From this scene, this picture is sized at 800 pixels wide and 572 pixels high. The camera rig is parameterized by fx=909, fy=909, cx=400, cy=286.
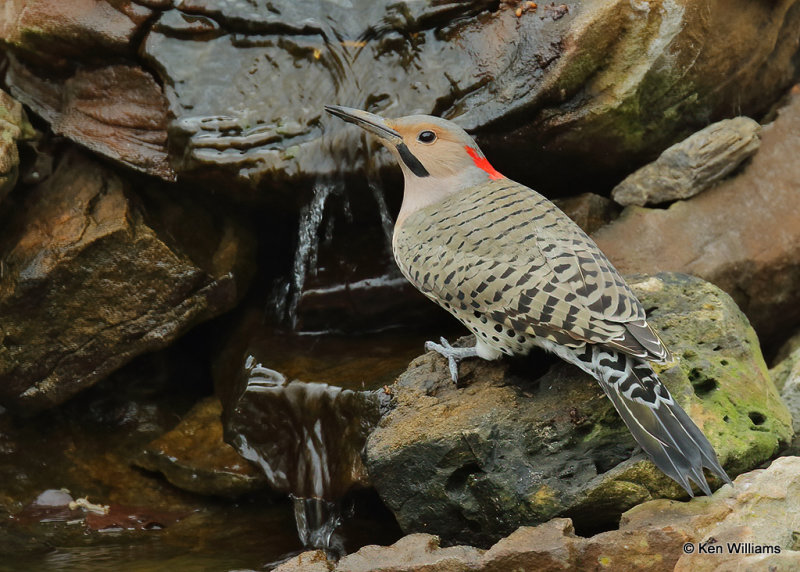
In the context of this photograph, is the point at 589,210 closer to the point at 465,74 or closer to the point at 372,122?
the point at 465,74

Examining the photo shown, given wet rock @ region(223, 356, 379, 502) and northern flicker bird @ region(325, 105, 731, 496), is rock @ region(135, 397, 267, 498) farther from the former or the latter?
northern flicker bird @ region(325, 105, 731, 496)

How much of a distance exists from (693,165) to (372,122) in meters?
2.24

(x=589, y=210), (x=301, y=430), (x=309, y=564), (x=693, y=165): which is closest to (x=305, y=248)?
(x=301, y=430)

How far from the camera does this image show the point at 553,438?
410 cm

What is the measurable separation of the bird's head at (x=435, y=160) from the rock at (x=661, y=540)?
2.09m

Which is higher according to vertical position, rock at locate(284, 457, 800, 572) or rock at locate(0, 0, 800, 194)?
rock at locate(0, 0, 800, 194)

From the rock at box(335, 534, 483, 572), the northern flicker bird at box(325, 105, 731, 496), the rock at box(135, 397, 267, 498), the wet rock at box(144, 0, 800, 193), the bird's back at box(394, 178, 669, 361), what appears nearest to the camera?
the rock at box(335, 534, 483, 572)

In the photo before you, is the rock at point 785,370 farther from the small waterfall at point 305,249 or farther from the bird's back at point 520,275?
the small waterfall at point 305,249

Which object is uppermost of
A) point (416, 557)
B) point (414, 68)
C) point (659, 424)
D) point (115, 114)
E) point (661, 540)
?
point (115, 114)

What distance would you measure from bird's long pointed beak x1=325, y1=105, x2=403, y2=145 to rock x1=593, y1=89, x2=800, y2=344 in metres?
1.69

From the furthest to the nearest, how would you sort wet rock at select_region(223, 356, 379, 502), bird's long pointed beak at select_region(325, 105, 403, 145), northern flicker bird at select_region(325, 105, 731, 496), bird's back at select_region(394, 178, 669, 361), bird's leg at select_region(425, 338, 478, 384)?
1. wet rock at select_region(223, 356, 379, 502)
2. bird's long pointed beak at select_region(325, 105, 403, 145)
3. bird's leg at select_region(425, 338, 478, 384)
4. bird's back at select_region(394, 178, 669, 361)
5. northern flicker bird at select_region(325, 105, 731, 496)

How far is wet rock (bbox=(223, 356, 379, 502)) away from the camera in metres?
5.49

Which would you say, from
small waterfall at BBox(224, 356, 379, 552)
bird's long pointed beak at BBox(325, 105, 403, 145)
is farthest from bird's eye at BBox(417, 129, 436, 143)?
small waterfall at BBox(224, 356, 379, 552)

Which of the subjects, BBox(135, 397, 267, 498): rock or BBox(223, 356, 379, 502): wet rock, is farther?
BBox(135, 397, 267, 498): rock
